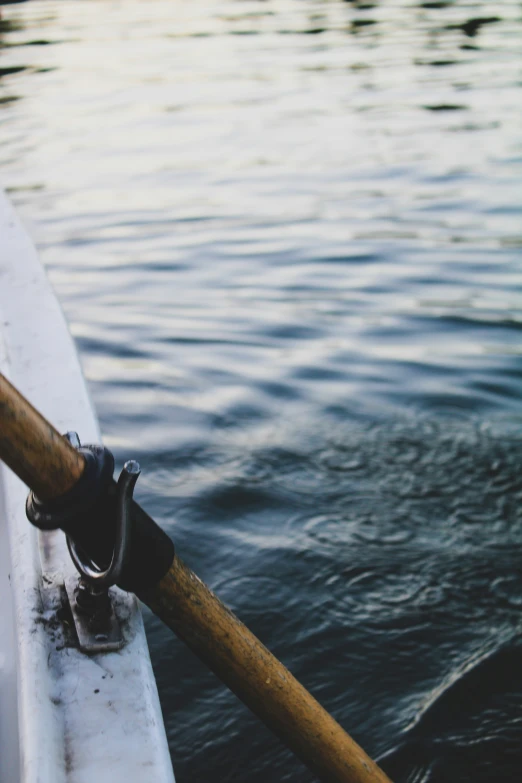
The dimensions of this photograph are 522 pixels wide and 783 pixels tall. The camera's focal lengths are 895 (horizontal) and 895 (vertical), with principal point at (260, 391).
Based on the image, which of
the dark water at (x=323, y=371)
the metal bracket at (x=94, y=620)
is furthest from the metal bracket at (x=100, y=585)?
the dark water at (x=323, y=371)

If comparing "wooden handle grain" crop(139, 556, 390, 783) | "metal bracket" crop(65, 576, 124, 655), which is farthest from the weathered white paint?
"wooden handle grain" crop(139, 556, 390, 783)

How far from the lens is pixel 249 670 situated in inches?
51.1

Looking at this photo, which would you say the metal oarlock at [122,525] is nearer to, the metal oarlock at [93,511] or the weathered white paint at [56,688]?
the metal oarlock at [93,511]

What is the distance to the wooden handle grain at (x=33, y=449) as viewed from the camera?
1071mm

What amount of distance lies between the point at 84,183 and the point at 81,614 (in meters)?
6.90

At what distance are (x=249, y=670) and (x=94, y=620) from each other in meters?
0.27

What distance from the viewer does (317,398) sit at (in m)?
3.91

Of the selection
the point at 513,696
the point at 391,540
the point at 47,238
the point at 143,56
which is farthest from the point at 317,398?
the point at 143,56

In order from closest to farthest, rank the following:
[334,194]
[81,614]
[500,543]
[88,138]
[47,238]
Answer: [81,614]
[500,543]
[47,238]
[334,194]
[88,138]

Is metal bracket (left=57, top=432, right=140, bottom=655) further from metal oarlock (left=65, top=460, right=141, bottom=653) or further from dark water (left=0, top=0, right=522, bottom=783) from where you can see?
dark water (left=0, top=0, right=522, bottom=783)

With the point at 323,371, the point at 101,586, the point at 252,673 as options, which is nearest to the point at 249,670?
the point at 252,673

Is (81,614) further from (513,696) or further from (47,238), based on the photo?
(47,238)

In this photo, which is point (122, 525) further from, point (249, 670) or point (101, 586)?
point (249, 670)

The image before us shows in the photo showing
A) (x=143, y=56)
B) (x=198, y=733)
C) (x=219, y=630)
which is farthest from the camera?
(x=143, y=56)
